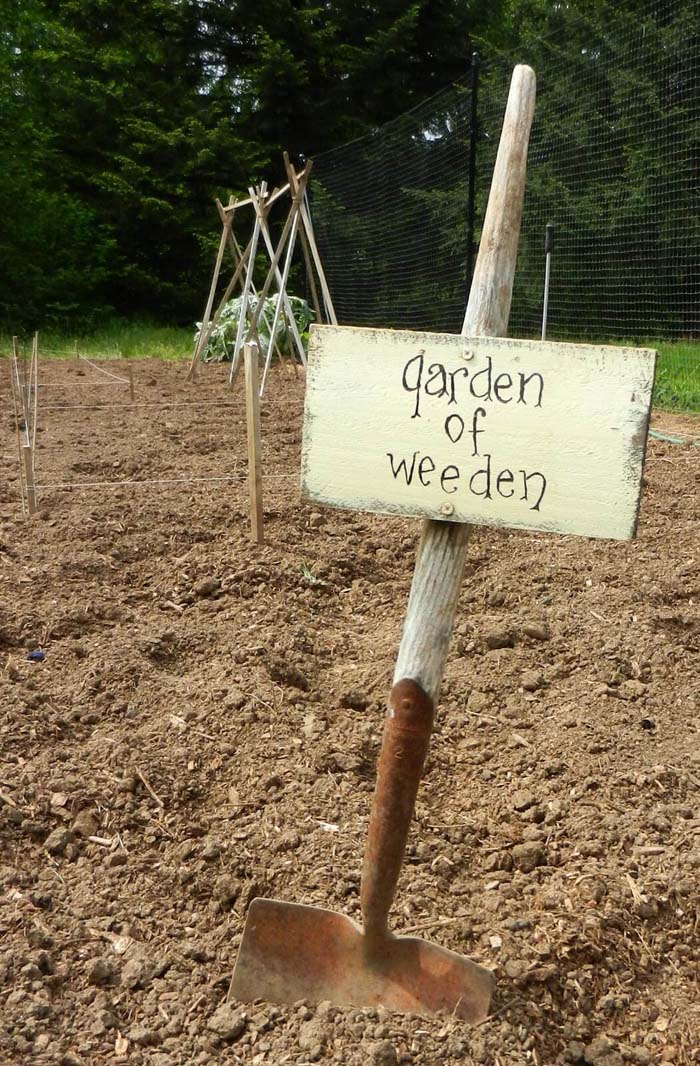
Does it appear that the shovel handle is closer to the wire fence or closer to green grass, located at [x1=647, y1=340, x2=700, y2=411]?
green grass, located at [x1=647, y1=340, x2=700, y2=411]

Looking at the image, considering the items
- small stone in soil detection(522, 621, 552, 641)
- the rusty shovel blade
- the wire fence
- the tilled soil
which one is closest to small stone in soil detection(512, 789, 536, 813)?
the tilled soil

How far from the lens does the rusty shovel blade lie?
4.86 ft

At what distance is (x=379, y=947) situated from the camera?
1.51m

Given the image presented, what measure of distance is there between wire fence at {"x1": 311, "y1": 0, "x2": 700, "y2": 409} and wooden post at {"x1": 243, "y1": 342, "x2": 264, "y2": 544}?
435 centimetres

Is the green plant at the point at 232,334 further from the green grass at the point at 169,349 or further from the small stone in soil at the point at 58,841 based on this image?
the small stone in soil at the point at 58,841

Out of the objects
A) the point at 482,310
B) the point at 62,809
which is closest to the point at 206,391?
the point at 62,809

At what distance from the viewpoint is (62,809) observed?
195cm

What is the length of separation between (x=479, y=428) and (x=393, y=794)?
22.8 inches

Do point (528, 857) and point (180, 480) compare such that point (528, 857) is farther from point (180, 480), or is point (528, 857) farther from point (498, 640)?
point (180, 480)

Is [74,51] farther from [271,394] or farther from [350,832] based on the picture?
[350,832]

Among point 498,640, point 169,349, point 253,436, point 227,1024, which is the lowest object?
point 227,1024

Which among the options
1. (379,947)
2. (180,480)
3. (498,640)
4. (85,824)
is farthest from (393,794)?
(180,480)

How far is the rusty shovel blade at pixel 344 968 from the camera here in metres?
1.48

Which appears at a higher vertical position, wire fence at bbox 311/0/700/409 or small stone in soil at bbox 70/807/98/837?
wire fence at bbox 311/0/700/409
